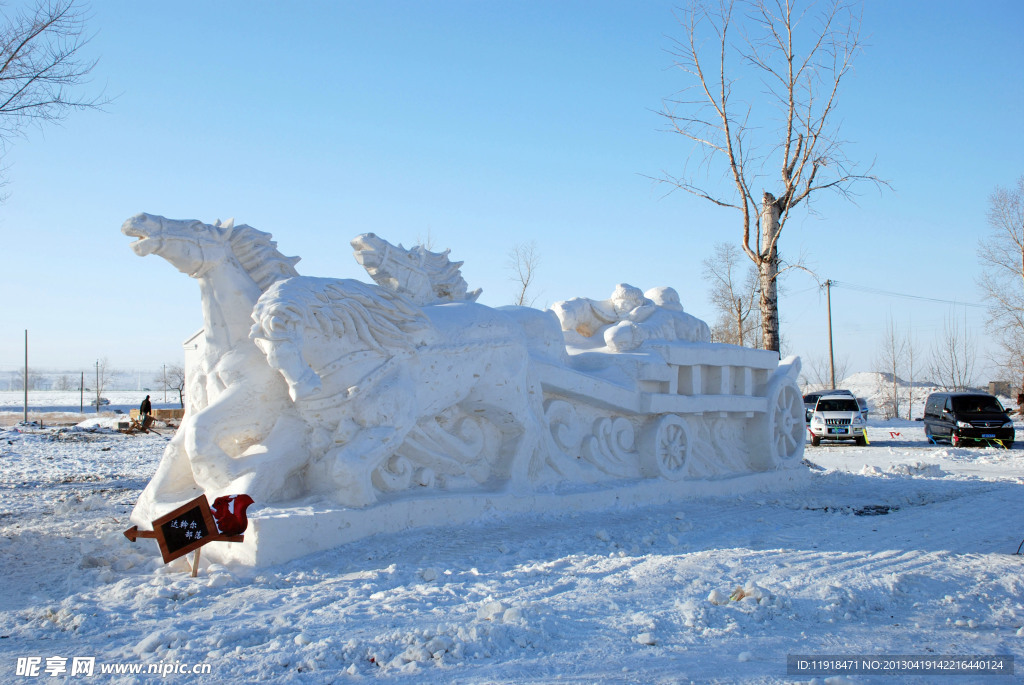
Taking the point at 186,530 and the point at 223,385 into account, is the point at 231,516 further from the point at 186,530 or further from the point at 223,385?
the point at 223,385

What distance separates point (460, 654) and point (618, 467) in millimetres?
4476

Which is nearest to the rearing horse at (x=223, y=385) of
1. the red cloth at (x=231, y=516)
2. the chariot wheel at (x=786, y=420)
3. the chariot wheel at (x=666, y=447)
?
the red cloth at (x=231, y=516)

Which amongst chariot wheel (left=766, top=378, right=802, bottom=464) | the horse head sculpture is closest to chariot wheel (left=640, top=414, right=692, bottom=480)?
chariot wheel (left=766, top=378, right=802, bottom=464)

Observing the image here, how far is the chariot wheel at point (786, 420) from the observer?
880 centimetres

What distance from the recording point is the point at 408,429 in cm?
552

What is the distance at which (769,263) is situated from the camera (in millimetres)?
13695

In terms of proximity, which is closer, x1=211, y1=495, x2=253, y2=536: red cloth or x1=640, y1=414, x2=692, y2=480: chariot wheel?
x1=211, y1=495, x2=253, y2=536: red cloth

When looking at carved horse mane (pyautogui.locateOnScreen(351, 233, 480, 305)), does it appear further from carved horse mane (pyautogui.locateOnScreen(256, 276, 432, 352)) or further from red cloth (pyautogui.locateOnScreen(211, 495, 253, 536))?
red cloth (pyautogui.locateOnScreen(211, 495, 253, 536))

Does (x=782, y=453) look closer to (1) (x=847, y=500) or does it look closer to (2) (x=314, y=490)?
(1) (x=847, y=500)

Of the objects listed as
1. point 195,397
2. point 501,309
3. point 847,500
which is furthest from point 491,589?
point 847,500

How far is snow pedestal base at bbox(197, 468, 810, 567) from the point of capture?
4.54 meters

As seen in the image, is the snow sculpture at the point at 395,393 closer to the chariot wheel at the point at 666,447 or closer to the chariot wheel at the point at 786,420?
the chariot wheel at the point at 666,447

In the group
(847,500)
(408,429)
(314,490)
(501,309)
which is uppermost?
(501,309)

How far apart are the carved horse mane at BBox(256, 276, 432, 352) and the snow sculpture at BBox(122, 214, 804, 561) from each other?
11 mm
